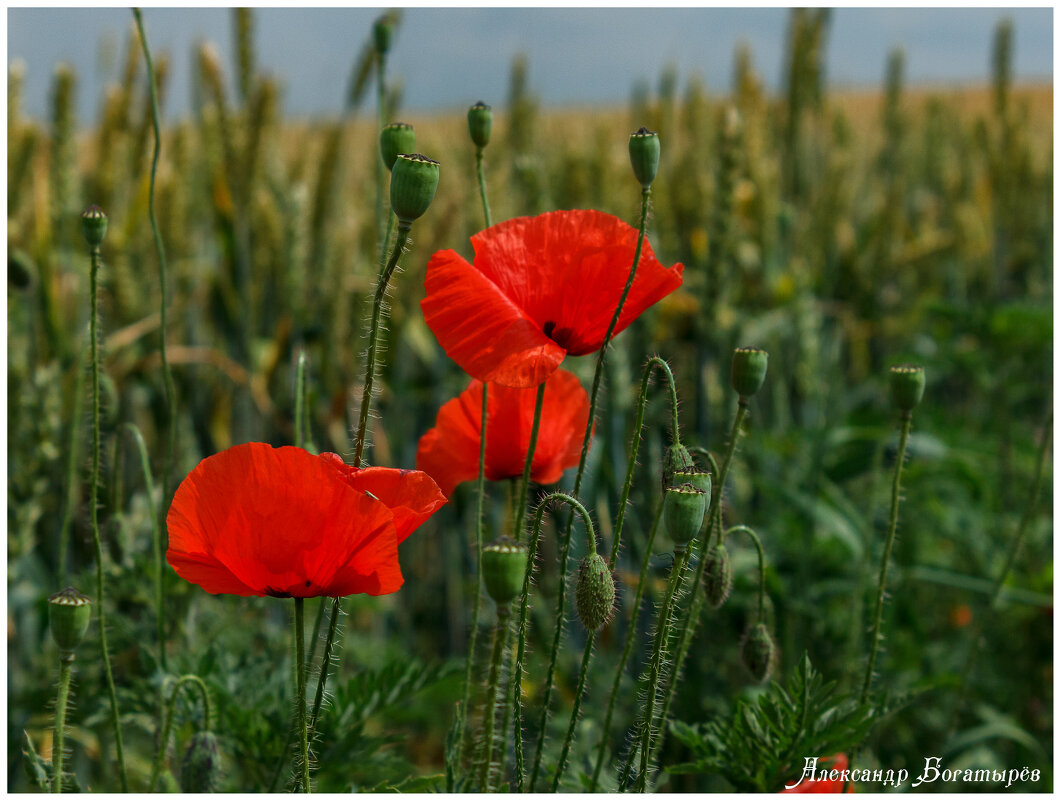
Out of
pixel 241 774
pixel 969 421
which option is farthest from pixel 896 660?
pixel 969 421

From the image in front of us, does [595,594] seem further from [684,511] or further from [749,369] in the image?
[749,369]

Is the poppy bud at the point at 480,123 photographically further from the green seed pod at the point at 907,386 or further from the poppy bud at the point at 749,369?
the green seed pod at the point at 907,386

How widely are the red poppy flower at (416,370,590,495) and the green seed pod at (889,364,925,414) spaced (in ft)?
0.86

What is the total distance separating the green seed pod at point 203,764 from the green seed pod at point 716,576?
44 centimetres

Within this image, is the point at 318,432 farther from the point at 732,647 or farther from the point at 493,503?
the point at 732,647

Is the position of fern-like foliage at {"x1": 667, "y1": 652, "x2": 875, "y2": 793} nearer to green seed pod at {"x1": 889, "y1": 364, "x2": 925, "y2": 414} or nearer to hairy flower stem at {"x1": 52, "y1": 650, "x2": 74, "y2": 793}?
green seed pod at {"x1": 889, "y1": 364, "x2": 925, "y2": 414}

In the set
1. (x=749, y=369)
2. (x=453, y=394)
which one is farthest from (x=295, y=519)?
(x=453, y=394)

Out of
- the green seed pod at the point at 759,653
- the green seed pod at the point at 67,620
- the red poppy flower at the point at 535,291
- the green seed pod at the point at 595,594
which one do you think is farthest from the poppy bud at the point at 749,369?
the green seed pod at the point at 67,620

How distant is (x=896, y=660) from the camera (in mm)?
1528

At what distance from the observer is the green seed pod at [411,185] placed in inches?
23.9

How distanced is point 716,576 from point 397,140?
1.50ft

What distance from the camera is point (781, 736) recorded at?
0.79 metres

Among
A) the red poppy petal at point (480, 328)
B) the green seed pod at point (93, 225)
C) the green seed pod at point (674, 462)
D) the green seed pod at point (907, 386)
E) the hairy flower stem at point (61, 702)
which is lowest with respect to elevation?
the hairy flower stem at point (61, 702)

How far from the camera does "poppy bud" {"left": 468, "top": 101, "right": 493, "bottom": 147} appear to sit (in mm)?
799
